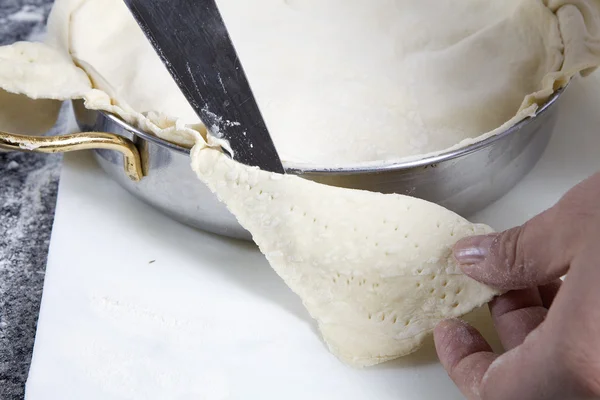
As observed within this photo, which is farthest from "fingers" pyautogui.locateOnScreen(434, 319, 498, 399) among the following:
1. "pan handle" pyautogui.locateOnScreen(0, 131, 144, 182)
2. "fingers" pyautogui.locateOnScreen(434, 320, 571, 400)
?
"pan handle" pyautogui.locateOnScreen(0, 131, 144, 182)

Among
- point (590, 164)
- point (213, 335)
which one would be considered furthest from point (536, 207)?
point (213, 335)

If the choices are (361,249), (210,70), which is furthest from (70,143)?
(361,249)

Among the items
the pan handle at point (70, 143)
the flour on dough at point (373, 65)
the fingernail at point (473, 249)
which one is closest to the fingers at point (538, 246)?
the fingernail at point (473, 249)

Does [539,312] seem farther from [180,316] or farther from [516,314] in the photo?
[180,316]

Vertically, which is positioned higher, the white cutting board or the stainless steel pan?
the stainless steel pan

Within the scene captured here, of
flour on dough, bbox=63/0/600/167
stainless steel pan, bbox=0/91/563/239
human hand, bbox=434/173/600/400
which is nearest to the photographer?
human hand, bbox=434/173/600/400

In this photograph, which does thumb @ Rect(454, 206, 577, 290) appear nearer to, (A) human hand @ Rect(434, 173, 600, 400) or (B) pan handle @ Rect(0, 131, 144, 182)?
(A) human hand @ Rect(434, 173, 600, 400)

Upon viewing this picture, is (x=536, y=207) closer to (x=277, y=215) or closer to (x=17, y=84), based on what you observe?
(x=277, y=215)
